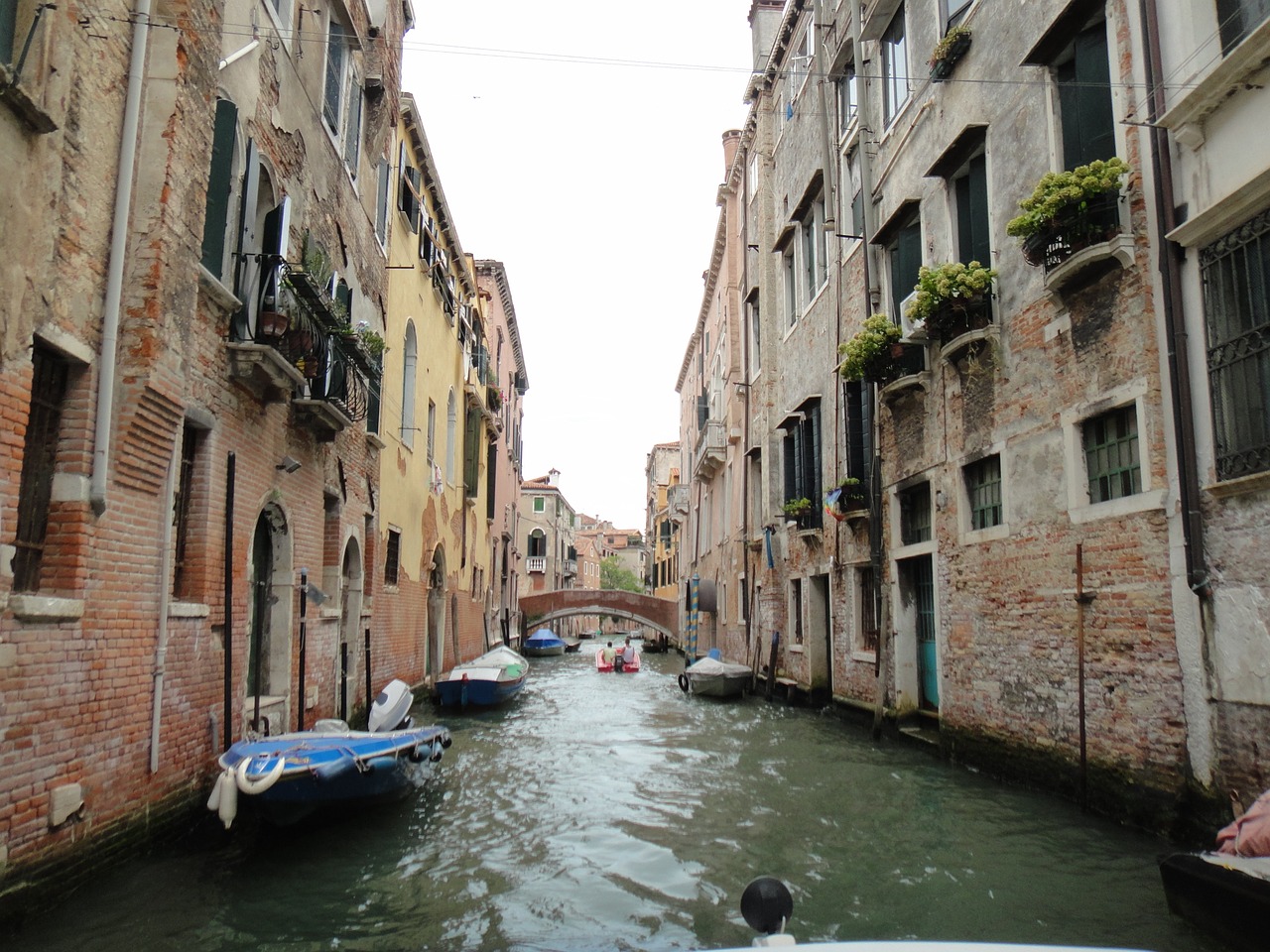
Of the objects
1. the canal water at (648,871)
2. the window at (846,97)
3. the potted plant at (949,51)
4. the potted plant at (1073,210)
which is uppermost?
the window at (846,97)

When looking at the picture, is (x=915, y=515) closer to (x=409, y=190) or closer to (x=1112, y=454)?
(x=1112, y=454)

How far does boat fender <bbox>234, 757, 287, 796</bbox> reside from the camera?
18.7 ft

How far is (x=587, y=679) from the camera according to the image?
2431cm

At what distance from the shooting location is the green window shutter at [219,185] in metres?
6.76

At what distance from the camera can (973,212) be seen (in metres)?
9.16

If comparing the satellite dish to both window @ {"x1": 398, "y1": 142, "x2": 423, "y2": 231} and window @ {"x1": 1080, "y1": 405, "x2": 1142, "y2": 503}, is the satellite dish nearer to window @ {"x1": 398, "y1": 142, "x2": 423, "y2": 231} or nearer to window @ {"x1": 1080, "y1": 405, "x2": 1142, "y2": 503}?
window @ {"x1": 1080, "y1": 405, "x2": 1142, "y2": 503}

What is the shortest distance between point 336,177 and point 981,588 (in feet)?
25.3

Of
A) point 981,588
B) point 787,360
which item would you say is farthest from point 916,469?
point 787,360

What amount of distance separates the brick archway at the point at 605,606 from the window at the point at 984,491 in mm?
26720

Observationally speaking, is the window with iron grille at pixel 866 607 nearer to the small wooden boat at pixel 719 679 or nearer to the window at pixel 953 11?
the small wooden boat at pixel 719 679

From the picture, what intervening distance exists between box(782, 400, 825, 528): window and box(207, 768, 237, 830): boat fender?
386 inches

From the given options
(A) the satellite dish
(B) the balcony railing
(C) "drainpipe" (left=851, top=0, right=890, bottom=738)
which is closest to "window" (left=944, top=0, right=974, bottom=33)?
(C) "drainpipe" (left=851, top=0, right=890, bottom=738)

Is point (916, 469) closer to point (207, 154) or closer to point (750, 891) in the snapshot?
point (207, 154)

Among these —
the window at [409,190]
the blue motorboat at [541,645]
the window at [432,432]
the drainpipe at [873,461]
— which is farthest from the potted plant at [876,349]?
the blue motorboat at [541,645]
